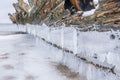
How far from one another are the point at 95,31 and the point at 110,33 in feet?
2.27

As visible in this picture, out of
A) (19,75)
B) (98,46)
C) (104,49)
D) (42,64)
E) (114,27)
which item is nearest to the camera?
(114,27)

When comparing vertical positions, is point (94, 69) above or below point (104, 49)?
below

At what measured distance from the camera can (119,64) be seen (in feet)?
11.8

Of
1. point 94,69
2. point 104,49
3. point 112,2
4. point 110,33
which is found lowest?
point 94,69

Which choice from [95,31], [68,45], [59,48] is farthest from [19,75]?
[95,31]

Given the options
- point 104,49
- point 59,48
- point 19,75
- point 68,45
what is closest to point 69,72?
point 68,45

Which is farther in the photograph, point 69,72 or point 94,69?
point 69,72

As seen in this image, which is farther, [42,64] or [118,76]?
[42,64]

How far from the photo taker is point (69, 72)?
6.07 metres

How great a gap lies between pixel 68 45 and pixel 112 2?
7.39ft

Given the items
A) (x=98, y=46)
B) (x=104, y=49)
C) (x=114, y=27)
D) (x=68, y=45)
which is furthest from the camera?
(x=68, y=45)

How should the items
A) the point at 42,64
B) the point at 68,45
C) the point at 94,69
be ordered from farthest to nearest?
the point at 42,64, the point at 68,45, the point at 94,69

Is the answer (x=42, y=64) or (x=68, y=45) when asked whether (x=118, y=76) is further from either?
(x=42, y=64)

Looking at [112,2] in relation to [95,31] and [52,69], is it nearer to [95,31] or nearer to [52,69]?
[95,31]
